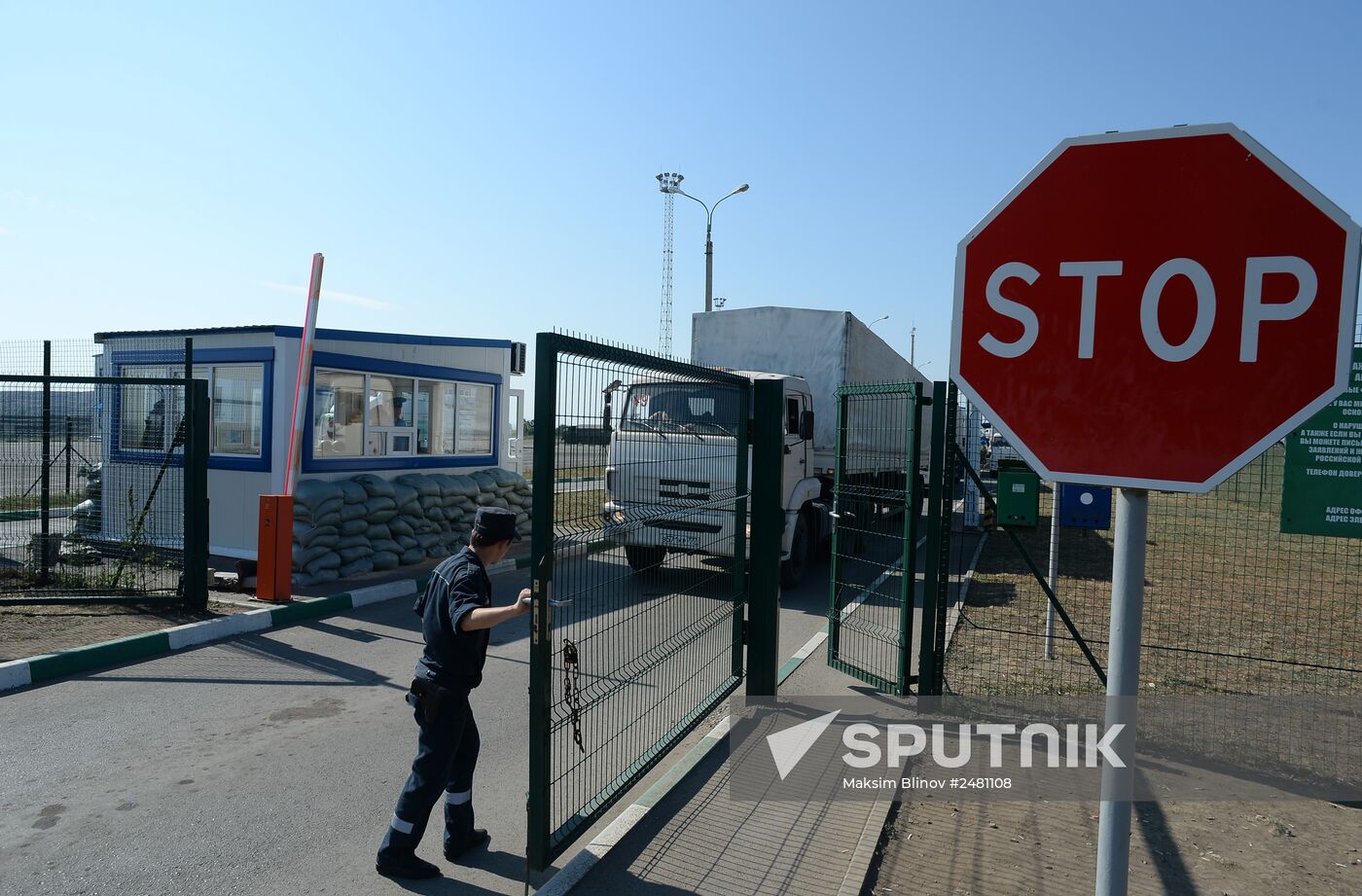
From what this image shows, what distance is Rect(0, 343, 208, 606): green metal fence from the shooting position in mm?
8688

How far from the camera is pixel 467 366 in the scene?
45.9 ft

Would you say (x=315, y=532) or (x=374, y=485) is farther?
(x=374, y=485)

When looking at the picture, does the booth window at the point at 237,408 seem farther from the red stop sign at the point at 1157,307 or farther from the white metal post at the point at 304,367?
the red stop sign at the point at 1157,307

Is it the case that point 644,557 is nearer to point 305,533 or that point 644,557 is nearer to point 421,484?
point 305,533

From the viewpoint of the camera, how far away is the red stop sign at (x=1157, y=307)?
5.15ft

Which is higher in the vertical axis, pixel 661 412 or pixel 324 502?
pixel 661 412

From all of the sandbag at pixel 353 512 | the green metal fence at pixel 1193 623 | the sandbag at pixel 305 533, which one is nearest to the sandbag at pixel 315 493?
the sandbag at pixel 353 512

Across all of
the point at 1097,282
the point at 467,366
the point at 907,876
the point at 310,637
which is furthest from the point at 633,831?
the point at 467,366

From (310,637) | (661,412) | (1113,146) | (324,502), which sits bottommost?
(310,637)

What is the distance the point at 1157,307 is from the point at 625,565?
312 cm

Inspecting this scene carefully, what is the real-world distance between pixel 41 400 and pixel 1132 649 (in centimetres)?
1062

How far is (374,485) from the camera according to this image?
1116cm

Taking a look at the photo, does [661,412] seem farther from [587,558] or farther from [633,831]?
[633,831]

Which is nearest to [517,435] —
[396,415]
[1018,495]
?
[396,415]
